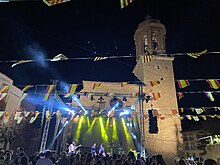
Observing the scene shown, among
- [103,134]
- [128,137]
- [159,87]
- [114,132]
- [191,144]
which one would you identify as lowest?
[191,144]

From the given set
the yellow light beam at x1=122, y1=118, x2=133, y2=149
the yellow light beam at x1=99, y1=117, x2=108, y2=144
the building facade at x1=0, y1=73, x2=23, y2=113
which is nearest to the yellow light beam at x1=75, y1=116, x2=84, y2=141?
the yellow light beam at x1=99, y1=117, x2=108, y2=144

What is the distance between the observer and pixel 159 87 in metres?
21.6

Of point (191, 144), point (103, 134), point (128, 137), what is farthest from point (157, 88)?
point (191, 144)

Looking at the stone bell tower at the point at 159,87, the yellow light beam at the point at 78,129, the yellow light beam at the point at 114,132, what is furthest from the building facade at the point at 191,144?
the yellow light beam at the point at 78,129

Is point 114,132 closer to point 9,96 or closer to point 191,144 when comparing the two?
point 9,96

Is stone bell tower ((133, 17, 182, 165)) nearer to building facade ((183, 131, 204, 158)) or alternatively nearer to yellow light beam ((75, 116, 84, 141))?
building facade ((183, 131, 204, 158))

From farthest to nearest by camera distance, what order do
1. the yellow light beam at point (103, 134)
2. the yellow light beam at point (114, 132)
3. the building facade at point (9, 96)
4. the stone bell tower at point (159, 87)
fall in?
the stone bell tower at point (159, 87) < the yellow light beam at point (114, 132) < the yellow light beam at point (103, 134) < the building facade at point (9, 96)

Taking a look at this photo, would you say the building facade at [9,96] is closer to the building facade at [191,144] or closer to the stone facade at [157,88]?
the stone facade at [157,88]

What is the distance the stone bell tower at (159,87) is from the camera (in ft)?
64.1

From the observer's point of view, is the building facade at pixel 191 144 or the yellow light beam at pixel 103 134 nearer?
the yellow light beam at pixel 103 134

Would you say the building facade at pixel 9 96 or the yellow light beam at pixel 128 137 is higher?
the building facade at pixel 9 96

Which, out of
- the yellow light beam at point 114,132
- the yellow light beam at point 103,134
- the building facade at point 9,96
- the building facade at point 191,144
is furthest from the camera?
the building facade at point 191,144

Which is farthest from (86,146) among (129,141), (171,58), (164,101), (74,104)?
(171,58)

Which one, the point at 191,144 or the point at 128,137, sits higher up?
the point at 128,137
